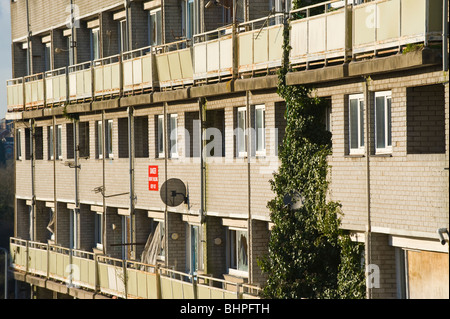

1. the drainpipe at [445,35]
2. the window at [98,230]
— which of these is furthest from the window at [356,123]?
the window at [98,230]

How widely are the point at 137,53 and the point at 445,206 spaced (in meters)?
19.6

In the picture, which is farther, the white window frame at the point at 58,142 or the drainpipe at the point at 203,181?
the white window frame at the point at 58,142

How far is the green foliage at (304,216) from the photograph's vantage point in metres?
26.3

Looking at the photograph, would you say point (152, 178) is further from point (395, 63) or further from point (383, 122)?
point (395, 63)

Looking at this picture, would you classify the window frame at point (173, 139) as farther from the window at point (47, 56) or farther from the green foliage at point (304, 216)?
the window at point (47, 56)

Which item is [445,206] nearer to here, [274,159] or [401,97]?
[401,97]

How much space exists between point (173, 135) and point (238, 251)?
4955 mm

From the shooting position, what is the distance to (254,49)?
97.2 ft

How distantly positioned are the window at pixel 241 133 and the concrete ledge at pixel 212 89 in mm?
702

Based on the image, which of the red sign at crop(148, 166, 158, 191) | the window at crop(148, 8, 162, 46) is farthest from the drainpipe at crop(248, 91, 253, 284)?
the window at crop(148, 8, 162, 46)

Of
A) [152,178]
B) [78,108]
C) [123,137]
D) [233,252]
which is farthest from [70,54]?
[233,252]

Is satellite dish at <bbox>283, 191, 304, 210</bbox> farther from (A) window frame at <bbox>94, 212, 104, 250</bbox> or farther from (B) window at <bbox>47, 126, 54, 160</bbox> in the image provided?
(B) window at <bbox>47, 126, 54, 160</bbox>

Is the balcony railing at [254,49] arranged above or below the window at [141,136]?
above
